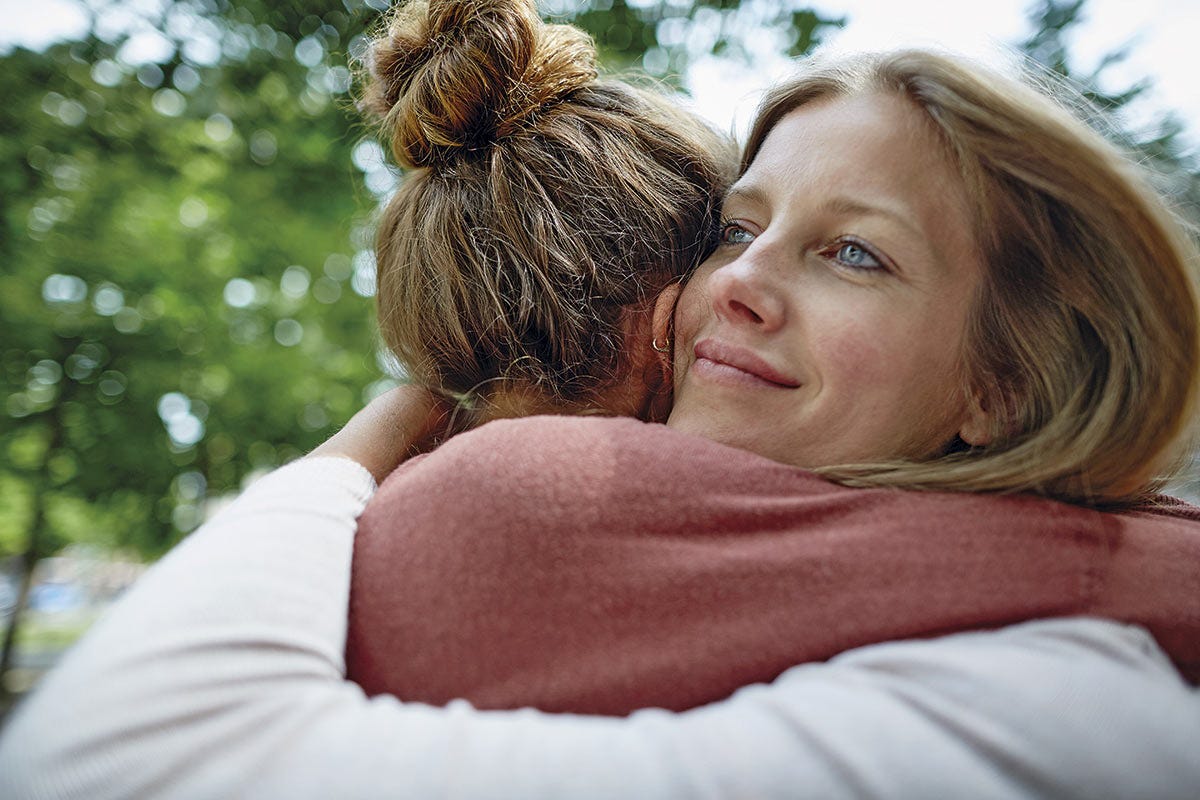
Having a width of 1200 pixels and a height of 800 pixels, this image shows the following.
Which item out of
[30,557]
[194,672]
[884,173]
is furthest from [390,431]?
[30,557]

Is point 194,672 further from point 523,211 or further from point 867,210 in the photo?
point 867,210

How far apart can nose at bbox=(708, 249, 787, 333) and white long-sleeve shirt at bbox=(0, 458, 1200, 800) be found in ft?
2.65

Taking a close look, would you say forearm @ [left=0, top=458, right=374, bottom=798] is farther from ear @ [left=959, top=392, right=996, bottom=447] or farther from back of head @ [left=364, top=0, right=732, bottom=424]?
ear @ [left=959, top=392, right=996, bottom=447]

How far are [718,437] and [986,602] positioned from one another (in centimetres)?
73

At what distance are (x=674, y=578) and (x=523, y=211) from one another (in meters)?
1.09

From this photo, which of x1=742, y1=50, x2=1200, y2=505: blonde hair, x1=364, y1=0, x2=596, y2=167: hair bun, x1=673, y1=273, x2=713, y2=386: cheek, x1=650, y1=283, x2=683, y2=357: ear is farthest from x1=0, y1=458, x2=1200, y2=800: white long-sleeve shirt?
x1=364, y1=0, x2=596, y2=167: hair bun

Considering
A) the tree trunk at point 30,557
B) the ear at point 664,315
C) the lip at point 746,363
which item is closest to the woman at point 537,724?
the lip at point 746,363

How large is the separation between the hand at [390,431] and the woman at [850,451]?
0.31m

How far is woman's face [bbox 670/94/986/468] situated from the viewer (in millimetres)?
1790

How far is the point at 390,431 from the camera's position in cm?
202

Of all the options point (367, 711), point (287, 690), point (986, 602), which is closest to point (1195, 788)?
point (986, 602)

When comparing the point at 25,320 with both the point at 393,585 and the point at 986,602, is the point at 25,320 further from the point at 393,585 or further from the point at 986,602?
the point at 986,602

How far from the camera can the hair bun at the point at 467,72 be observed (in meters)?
2.10

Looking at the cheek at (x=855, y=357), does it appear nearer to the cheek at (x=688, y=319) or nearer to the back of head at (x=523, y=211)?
the cheek at (x=688, y=319)
